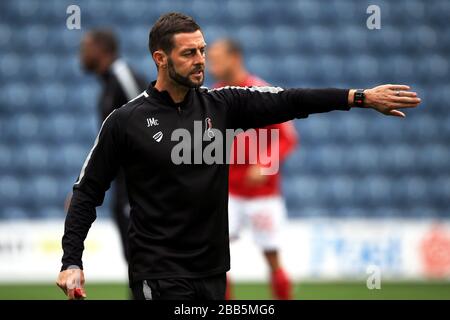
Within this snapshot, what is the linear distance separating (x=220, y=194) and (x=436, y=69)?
9241 millimetres

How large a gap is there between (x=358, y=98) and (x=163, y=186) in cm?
102

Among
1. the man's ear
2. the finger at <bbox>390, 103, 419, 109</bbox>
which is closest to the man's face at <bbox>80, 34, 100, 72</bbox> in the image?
the man's ear

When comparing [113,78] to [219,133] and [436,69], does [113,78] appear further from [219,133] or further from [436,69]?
[436,69]

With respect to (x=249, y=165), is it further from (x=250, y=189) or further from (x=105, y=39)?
(x=105, y=39)

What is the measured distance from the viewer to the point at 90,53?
7.28 meters

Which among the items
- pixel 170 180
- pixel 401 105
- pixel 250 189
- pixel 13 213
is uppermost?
pixel 401 105

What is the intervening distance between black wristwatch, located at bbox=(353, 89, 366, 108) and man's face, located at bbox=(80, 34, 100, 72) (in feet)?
11.0

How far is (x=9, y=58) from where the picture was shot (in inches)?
519

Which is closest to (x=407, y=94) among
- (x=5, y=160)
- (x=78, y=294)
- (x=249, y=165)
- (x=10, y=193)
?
(x=78, y=294)

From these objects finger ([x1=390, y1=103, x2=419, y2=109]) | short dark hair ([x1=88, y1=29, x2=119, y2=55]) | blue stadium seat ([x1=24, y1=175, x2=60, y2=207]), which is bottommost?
blue stadium seat ([x1=24, y1=175, x2=60, y2=207])

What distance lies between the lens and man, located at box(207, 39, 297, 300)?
7.84 meters

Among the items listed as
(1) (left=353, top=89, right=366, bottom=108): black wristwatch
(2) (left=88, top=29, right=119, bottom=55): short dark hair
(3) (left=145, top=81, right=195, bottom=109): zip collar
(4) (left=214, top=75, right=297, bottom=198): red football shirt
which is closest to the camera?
(1) (left=353, top=89, right=366, bottom=108): black wristwatch

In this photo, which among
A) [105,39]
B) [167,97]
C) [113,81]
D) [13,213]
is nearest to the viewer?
[167,97]

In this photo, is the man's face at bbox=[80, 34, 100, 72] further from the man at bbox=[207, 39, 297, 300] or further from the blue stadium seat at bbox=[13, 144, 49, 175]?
the blue stadium seat at bbox=[13, 144, 49, 175]
